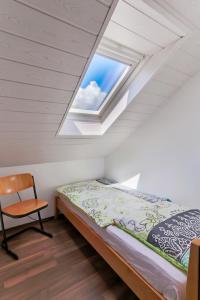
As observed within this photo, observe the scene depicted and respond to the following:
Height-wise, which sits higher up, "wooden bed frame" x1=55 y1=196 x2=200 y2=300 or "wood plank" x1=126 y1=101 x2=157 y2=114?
"wood plank" x1=126 y1=101 x2=157 y2=114

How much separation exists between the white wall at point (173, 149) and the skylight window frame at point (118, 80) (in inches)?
22.4

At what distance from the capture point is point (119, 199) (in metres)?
1.94

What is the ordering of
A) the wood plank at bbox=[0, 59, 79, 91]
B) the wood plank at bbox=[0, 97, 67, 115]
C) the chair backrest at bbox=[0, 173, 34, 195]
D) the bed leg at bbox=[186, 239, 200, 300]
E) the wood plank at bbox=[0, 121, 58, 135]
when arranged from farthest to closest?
1. the chair backrest at bbox=[0, 173, 34, 195]
2. the wood plank at bbox=[0, 121, 58, 135]
3. the wood plank at bbox=[0, 97, 67, 115]
4. the wood plank at bbox=[0, 59, 79, 91]
5. the bed leg at bbox=[186, 239, 200, 300]

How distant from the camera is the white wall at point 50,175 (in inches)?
86.4

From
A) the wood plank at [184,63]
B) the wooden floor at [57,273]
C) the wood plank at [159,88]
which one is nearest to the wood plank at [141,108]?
the wood plank at [159,88]

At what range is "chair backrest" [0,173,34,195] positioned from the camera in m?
1.95

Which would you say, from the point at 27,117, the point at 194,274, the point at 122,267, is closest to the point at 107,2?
the point at 27,117

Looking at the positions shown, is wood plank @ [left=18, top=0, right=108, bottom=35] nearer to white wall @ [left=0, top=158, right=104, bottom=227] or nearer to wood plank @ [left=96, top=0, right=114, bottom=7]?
wood plank @ [left=96, top=0, right=114, bottom=7]

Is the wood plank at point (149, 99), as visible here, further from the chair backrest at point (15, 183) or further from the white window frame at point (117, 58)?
the chair backrest at point (15, 183)

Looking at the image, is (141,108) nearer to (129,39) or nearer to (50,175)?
(129,39)

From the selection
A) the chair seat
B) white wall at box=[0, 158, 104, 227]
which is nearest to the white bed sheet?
the chair seat

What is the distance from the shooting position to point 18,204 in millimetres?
2004

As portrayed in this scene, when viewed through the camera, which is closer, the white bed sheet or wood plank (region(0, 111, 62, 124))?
the white bed sheet

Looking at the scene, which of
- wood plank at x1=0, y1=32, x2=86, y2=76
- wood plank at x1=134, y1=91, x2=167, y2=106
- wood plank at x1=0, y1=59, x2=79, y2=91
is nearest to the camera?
wood plank at x1=0, y1=32, x2=86, y2=76
